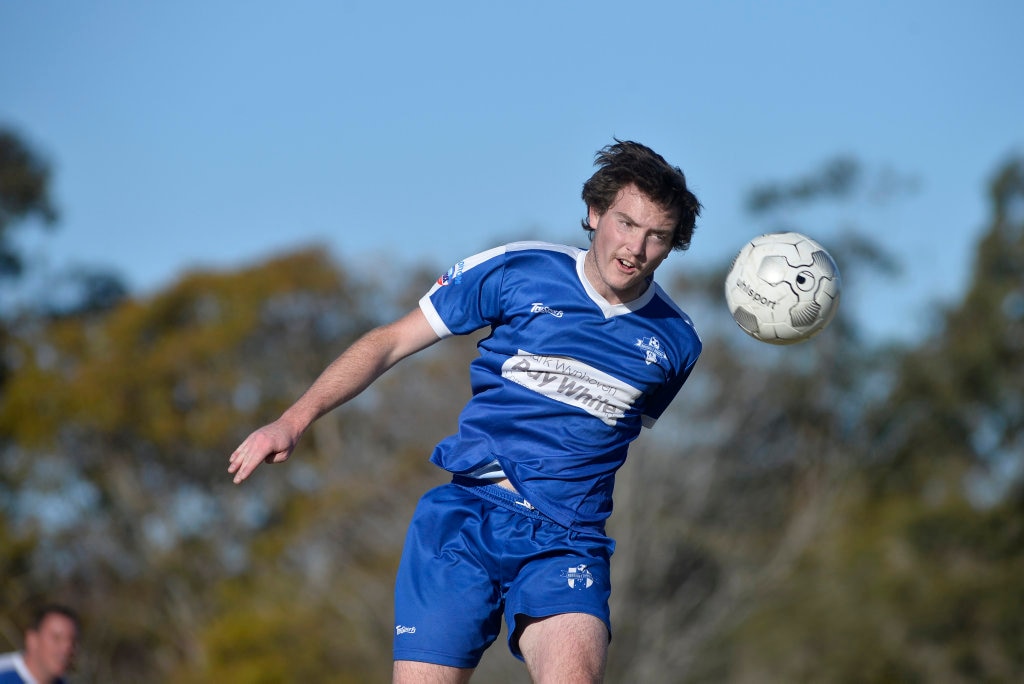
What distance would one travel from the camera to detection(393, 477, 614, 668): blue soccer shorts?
4578 millimetres

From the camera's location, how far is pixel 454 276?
16.5 feet

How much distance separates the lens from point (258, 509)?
27156mm

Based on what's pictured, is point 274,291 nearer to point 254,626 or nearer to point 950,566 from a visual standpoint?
point 254,626

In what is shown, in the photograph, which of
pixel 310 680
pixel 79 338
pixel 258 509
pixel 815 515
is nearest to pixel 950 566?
pixel 815 515

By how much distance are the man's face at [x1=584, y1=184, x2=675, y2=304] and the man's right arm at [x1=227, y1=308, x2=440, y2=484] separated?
0.76 meters

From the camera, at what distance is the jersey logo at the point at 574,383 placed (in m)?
4.84

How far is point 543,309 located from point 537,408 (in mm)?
413

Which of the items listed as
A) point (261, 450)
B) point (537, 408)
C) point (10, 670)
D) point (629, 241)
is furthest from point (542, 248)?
point (10, 670)

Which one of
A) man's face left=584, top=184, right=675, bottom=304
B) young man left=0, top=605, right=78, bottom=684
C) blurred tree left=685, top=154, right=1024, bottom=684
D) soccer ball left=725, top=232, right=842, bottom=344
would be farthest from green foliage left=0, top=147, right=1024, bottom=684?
man's face left=584, top=184, right=675, bottom=304

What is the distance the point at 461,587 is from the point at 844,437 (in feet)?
72.3

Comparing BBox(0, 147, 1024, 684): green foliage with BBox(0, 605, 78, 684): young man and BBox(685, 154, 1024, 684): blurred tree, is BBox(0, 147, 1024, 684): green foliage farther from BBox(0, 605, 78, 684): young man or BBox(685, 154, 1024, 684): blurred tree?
BBox(0, 605, 78, 684): young man

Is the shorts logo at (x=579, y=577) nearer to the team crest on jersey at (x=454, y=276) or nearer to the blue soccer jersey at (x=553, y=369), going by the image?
the blue soccer jersey at (x=553, y=369)

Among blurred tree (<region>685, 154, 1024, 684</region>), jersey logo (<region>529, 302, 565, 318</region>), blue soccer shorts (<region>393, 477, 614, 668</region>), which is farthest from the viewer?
blurred tree (<region>685, 154, 1024, 684</region>)

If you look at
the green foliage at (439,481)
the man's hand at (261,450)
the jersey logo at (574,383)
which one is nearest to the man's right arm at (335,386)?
the man's hand at (261,450)
